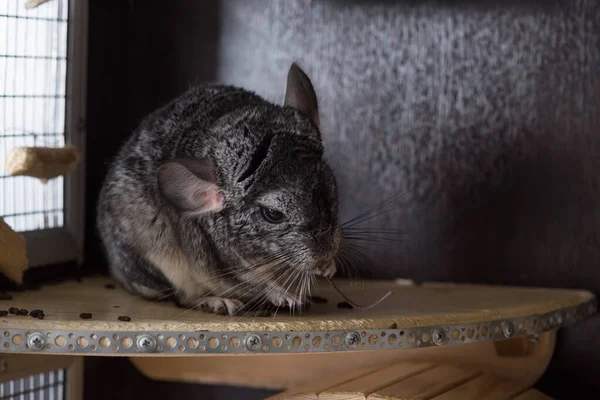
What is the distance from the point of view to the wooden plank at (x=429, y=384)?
2019 millimetres

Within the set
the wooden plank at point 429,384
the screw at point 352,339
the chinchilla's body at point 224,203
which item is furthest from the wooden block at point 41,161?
the wooden plank at point 429,384

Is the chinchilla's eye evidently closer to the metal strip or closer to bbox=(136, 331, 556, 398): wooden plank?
the metal strip

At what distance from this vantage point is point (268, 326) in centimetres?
188

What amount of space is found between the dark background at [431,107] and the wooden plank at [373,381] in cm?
38

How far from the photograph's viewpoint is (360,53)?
2691 millimetres

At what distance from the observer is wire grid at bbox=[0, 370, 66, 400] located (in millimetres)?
2389

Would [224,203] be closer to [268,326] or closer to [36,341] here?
[268,326]

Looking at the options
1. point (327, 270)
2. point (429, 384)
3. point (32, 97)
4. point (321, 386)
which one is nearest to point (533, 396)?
point (429, 384)

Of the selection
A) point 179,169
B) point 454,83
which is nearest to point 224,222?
point 179,169

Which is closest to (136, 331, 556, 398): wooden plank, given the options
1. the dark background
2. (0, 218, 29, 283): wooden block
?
the dark background

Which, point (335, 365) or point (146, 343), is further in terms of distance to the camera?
point (335, 365)

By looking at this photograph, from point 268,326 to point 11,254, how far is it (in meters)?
0.71

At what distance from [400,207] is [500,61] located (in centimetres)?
53

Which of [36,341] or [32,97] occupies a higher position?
[32,97]
